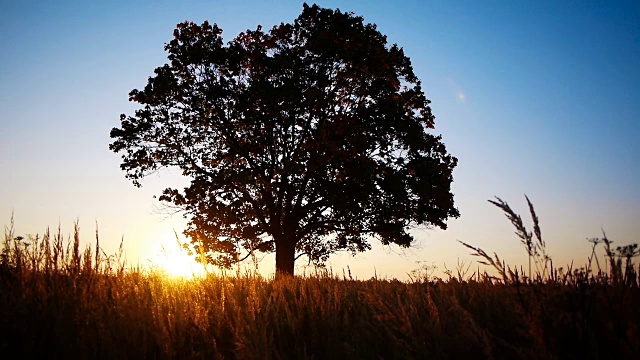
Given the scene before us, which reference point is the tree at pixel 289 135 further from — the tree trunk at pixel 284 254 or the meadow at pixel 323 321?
the meadow at pixel 323 321

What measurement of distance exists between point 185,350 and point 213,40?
54.4 ft

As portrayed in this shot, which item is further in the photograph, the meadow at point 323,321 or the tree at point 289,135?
the tree at point 289,135

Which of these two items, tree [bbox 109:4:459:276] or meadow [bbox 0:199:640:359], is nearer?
meadow [bbox 0:199:640:359]

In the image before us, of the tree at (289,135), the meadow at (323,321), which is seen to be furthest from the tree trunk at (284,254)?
the meadow at (323,321)

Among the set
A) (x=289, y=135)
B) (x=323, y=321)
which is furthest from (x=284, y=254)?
(x=323, y=321)

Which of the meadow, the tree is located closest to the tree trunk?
the tree

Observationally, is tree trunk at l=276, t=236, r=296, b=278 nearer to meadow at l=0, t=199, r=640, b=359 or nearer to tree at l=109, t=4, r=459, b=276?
tree at l=109, t=4, r=459, b=276

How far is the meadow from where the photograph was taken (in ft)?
8.54

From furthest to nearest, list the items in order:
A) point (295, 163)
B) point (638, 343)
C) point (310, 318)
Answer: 1. point (295, 163)
2. point (310, 318)
3. point (638, 343)

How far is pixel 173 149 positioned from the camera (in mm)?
17734

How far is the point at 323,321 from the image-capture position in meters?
4.18

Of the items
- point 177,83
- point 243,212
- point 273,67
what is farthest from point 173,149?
point 273,67

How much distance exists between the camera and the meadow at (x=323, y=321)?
2602 millimetres

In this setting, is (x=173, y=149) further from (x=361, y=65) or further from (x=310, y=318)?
(x=310, y=318)
